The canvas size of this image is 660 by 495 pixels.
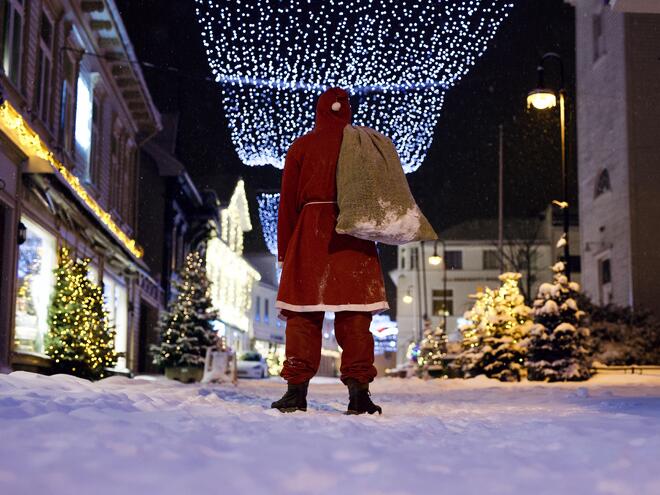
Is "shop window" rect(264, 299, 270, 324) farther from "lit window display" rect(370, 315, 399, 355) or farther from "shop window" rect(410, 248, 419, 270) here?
"lit window display" rect(370, 315, 399, 355)

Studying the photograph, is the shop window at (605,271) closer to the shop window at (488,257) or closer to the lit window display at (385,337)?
the shop window at (488,257)

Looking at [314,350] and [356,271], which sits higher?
[356,271]

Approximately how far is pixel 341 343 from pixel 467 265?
229 feet

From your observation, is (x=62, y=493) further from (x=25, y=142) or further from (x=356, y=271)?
(x=25, y=142)

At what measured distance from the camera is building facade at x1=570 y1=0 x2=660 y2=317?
1148 inches

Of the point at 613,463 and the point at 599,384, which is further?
the point at 599,384

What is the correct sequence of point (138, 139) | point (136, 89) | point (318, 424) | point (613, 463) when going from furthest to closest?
point (138, 139) → point (136, 89) → point (318, 424) → point (613, 463)

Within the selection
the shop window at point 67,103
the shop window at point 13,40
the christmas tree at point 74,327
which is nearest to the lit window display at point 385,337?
the shop window at point 67,103

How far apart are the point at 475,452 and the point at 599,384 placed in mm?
11717

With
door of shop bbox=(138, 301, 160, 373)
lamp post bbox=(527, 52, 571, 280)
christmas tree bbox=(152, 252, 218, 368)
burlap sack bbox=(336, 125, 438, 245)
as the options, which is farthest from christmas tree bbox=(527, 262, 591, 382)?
door of shop bbox=(138, 301, 160, 373)

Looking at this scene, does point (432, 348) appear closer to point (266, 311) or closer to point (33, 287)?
point (33, 287)

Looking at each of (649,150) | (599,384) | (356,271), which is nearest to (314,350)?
(356,271)

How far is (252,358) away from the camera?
40500mm

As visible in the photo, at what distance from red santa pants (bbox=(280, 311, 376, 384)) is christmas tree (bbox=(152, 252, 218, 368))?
18.8m
